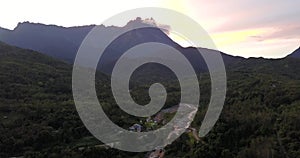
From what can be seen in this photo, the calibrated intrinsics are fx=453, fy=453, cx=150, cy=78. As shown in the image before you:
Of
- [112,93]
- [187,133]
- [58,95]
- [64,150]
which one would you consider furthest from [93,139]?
[112,93]

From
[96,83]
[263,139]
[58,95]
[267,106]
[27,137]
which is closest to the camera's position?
[263,139]

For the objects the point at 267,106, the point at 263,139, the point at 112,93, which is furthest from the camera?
the point at 112,93

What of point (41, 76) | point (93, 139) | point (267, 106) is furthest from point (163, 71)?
point (93, 139)

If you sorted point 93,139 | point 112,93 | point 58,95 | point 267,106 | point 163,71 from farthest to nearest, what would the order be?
point 163,71 < point 112,93 < point 58,95 < point 267,106 < point 93,139

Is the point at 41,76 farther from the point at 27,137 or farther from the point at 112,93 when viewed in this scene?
the point at 27,137

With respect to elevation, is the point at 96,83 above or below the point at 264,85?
above

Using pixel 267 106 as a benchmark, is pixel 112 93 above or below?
above

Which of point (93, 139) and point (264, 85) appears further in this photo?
point (264, 85)

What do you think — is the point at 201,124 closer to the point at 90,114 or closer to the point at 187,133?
the point at 187,133

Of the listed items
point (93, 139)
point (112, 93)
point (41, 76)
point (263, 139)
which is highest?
point (41, 76)
